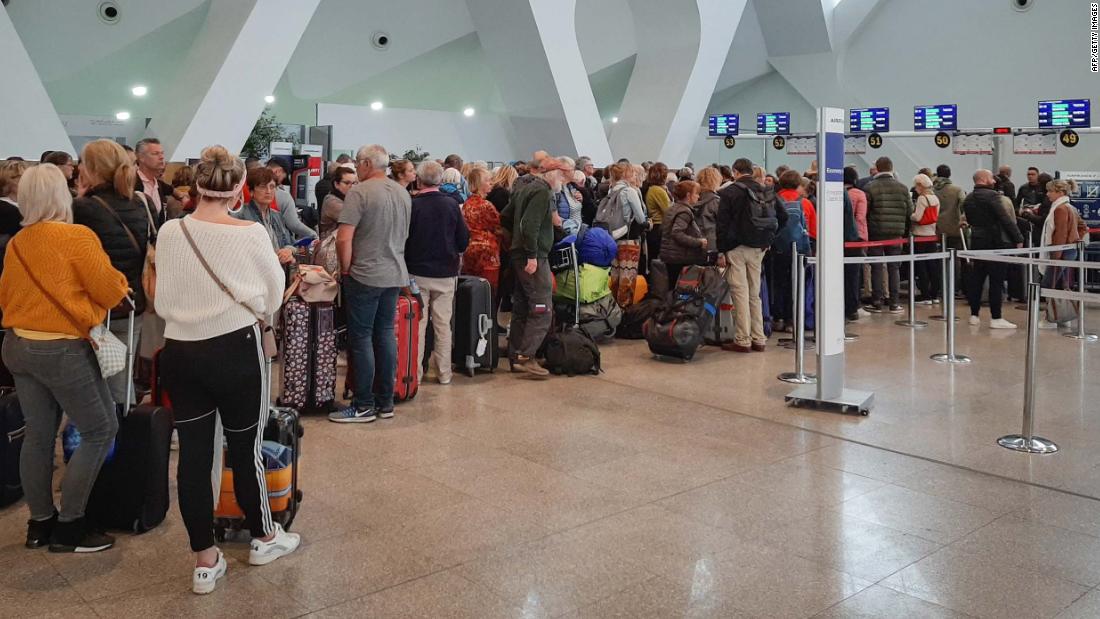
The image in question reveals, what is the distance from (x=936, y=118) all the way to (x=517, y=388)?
13977 mm

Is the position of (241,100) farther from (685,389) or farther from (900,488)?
(900,488)

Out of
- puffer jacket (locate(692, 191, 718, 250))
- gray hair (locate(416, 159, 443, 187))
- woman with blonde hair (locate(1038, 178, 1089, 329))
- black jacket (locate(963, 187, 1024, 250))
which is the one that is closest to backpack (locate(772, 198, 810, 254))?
puffer jacket (locate(692, 191, 718, 250))

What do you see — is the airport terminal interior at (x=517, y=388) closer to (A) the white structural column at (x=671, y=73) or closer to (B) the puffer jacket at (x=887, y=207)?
(B) the puffer jacket at (x=887, y=207)

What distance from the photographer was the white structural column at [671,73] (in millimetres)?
17516

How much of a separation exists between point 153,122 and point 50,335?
10.7 metres

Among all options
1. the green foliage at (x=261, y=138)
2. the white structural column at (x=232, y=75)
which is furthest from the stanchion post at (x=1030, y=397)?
the green foliage at (x=261, y=138)

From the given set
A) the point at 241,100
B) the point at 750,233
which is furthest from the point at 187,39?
the point at 750,233

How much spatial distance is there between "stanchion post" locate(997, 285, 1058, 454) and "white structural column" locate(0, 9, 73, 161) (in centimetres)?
1012

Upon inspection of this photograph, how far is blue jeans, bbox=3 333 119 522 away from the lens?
356cm

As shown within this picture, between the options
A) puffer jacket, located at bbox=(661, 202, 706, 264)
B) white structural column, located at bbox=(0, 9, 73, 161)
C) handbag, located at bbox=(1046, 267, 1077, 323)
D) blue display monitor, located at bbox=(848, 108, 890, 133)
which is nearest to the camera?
puffer jacket, located at bbox=(661, 202, 706, 264)

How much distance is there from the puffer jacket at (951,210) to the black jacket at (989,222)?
1.36ft

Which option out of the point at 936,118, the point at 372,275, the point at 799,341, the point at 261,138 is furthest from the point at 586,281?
the point at 936,118

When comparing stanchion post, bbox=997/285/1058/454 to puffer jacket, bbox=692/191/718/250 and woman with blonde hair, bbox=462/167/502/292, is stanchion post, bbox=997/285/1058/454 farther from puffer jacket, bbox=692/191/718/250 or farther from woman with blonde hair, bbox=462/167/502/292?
woman with blonde hair, bbox=462/167/502/292

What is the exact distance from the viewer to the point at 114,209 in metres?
4.27
